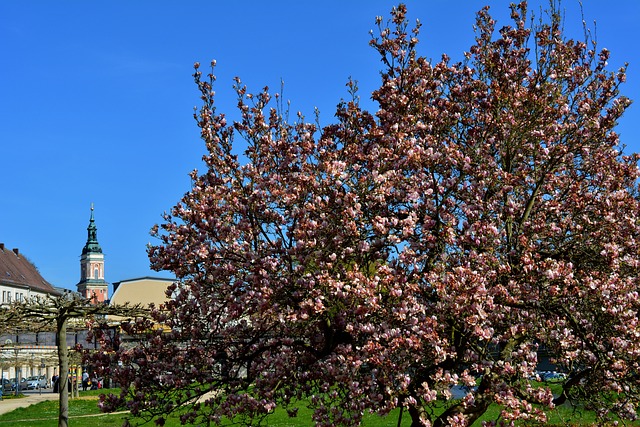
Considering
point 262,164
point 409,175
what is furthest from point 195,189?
point 409,175

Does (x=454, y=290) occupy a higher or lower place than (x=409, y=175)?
lower

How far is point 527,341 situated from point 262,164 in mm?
4571

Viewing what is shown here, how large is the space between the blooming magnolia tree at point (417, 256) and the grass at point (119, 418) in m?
6.39

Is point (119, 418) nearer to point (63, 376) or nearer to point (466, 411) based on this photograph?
point (63, 376)

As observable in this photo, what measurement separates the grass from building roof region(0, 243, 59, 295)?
65.2 meters

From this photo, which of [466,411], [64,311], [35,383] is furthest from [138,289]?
[466,411]

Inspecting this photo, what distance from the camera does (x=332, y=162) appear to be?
9.83 meters

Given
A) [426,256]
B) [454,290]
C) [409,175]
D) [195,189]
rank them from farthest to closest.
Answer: [195,189] < [409,175] < [426,256] < [454,290]

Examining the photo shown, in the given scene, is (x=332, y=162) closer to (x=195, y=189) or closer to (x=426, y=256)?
(x=426, y=256)

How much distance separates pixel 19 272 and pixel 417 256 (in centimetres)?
9817

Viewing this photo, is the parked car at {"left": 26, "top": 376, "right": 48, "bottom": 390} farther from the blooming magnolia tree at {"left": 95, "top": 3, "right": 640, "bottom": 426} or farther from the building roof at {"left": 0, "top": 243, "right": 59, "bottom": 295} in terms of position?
the blooming magnolia tree at {"left": 95, "top": 3, "right": 640, "bottom": 426}

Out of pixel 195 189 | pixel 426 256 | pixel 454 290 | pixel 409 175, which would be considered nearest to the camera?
pixel 454 290

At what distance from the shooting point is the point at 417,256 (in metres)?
9.60

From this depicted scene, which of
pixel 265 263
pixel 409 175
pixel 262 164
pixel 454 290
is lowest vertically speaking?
pixel 454 290
